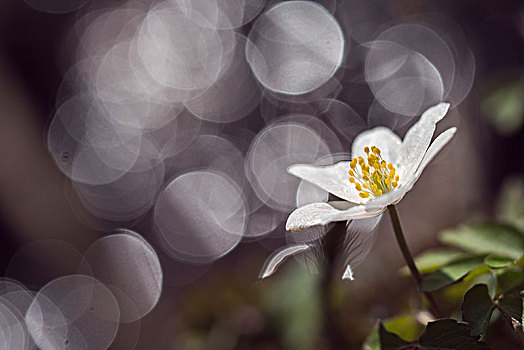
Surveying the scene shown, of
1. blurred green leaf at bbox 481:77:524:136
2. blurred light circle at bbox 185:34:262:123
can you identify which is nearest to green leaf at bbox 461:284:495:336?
blurred green leaf at bbox 481:77:524:136

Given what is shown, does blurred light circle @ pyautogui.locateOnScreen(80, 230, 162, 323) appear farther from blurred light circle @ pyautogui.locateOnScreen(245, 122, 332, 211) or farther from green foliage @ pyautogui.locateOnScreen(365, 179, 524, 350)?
green foliage @ pyautogui.locateOnScreen(365, 179, 524, 350)

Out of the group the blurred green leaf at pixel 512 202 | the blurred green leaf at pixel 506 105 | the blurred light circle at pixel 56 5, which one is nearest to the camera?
the blurred green leaf at pixel 512 202

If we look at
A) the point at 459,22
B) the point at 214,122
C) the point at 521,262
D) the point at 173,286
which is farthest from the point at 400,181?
the point at 214,122

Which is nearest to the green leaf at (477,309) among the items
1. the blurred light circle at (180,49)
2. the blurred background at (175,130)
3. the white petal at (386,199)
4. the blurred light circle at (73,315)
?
the white petal at (386,199)

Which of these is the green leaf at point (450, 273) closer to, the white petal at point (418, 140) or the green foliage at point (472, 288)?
the green foliage at point (472, 288)

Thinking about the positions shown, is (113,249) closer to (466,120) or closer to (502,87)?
(466,120)
